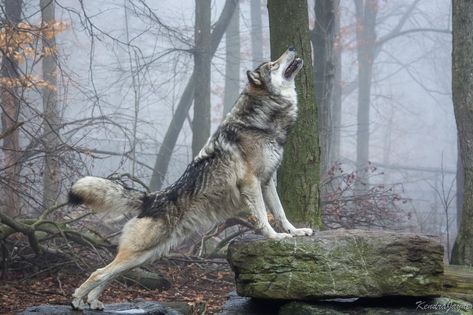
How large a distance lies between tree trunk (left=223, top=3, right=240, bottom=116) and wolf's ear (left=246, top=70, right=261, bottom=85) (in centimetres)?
1842

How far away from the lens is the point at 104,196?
20.3ft

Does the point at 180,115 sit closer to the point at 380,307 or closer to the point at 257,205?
the point at 257,205

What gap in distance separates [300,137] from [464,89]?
3052 millimetres

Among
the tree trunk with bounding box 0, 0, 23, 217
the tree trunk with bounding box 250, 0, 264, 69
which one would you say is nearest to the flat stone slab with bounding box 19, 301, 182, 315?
the tree trunk with bounding box 0, 0, 23, 217

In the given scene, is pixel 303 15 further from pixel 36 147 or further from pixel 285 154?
pixel 36 147

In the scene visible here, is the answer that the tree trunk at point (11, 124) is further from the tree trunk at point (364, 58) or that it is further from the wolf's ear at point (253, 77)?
the tree trunk at point (364, 58)

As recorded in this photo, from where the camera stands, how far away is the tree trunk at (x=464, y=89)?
895cm

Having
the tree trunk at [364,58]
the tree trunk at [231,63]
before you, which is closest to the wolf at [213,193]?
the tree trunk at [231,63]

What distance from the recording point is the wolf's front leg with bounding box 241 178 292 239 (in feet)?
19.5

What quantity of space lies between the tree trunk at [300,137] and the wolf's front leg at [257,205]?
1.82 metres

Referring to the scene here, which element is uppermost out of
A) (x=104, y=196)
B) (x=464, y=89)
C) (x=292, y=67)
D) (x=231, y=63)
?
(x=231, y=63)

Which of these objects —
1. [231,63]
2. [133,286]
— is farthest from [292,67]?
[231,63]

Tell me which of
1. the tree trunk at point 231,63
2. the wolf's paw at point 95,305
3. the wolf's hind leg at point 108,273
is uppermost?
the tree trunk at point 231,63

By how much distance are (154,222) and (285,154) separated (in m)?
2.49
